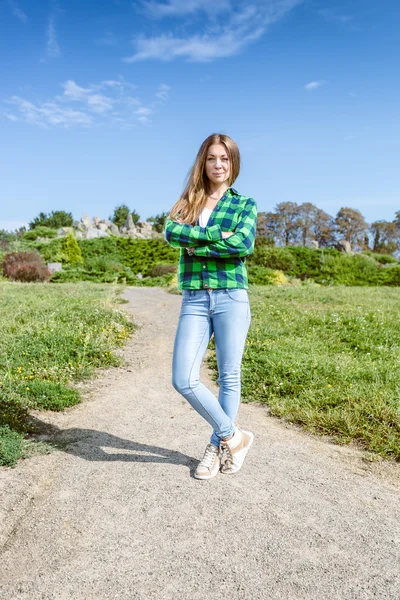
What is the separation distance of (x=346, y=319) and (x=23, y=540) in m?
6.60

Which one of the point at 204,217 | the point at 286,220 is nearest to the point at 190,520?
the point at 204,217

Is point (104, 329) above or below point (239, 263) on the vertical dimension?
below

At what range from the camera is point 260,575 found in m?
2.40

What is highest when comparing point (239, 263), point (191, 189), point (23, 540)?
point (191, 189)

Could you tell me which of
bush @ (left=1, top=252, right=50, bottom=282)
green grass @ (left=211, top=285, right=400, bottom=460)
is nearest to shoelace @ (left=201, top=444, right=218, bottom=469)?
green grass @ (left=211, top=285, right=400, bottom=460)

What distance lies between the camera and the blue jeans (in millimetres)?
3105

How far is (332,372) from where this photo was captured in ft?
17.8

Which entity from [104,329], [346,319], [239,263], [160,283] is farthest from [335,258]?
[239,263]

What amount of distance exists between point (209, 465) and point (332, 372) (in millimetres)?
2497

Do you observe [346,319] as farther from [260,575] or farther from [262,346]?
[260,575]

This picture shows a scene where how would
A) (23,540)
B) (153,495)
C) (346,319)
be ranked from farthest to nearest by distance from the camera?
(346,319) → (153,495) → (23,540)

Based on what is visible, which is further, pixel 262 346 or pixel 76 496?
pixel 262 346

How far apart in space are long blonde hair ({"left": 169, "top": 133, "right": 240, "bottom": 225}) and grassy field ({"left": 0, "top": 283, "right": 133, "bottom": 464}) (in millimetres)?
2125

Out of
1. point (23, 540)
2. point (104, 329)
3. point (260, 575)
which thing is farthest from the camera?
point (104, 329)
